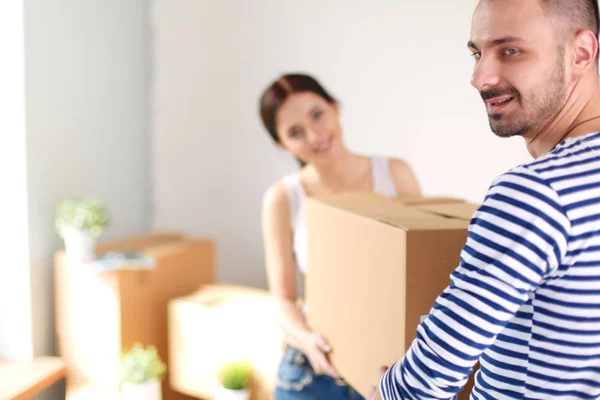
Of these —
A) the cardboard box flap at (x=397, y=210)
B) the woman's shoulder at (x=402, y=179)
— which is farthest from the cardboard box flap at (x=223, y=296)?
the cardboard box flap at (x=397, y=210)

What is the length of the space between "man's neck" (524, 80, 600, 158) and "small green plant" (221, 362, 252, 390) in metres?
1.23

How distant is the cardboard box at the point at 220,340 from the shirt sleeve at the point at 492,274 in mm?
1117

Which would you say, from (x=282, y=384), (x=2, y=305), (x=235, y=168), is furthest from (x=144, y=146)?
(x=282, y=384)

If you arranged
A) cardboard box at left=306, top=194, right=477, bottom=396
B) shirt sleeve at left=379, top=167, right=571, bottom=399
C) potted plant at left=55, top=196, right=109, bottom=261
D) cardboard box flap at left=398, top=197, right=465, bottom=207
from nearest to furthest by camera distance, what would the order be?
shirt sleeve at left=379, top=167, right=571, bottom=399
cardboard box at left=306, top=194, right=477, bottom=396
cardboard box flap at left=398, top=197, right=465, bottom=207
potted plant at left=55, top=196, right=109, bottom=261

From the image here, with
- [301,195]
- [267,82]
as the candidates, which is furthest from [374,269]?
[267,82]

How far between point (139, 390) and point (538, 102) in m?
1.38

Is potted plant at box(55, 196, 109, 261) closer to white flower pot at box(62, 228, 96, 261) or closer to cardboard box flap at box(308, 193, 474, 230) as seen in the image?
white flower pot at box(62, 228, 96, 261)

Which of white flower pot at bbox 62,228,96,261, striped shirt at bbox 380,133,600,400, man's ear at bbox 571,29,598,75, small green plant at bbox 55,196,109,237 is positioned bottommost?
white flower pot at bbox 62,228,96,261

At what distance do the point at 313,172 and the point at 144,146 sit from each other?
113 cm

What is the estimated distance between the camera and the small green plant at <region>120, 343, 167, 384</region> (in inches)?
63.3

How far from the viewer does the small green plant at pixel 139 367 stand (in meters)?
1.61

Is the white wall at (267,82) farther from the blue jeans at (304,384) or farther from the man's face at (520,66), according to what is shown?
the man's face at (520,66)

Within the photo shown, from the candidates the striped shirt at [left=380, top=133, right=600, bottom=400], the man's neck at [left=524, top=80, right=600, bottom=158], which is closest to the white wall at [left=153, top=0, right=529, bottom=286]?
the man's neck at [left=524, top=80, right=600, bottom=158]

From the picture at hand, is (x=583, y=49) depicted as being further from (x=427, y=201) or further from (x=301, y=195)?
(x=301, y=195)
